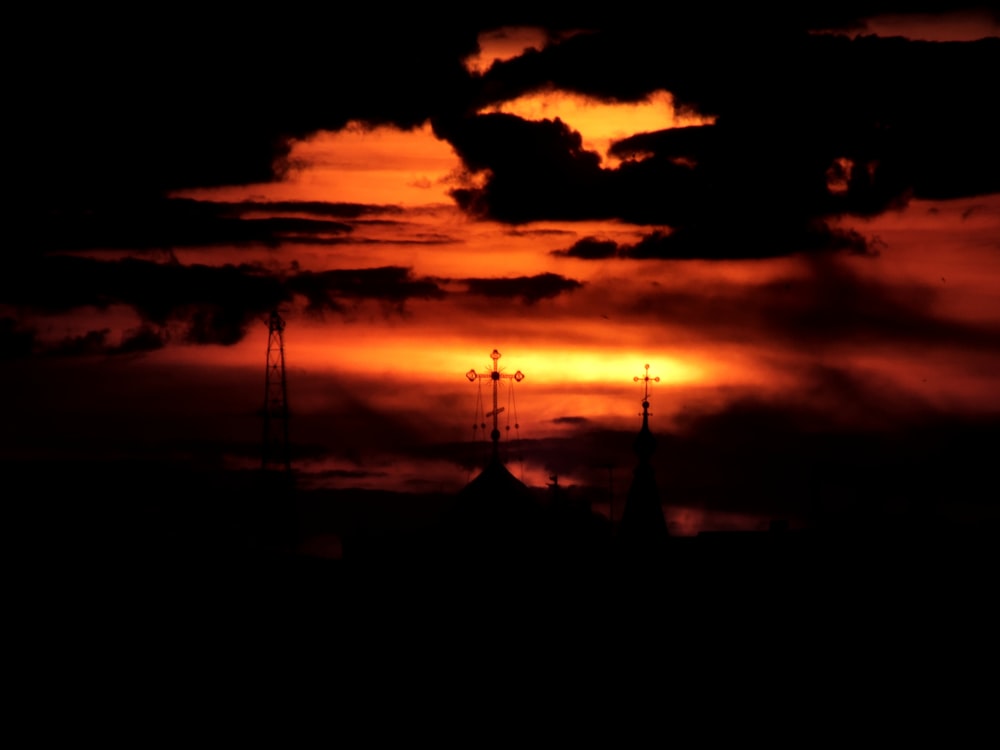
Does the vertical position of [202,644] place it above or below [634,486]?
below

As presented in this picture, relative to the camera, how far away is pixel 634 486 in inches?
4336

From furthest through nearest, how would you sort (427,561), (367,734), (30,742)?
1. (427,561)
2. (367,734)
3. (30,742)

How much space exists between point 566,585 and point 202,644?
56.8 feet

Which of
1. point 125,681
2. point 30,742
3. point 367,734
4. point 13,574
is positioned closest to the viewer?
point 30,742

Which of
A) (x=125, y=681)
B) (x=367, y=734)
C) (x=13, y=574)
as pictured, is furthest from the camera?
(x=13, y=574)

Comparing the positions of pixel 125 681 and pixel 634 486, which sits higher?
pixel 634 486

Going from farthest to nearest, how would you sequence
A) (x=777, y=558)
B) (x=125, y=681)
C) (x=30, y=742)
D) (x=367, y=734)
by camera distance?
(x=777, y=558)
(x=125, y=681)
(x=367, y=734)
(x=30, y=742)

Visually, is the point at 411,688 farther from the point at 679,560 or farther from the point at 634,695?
the point at 679,560

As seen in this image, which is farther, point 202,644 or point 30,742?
point 202,644

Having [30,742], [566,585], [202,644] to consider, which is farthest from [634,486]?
[30,742]

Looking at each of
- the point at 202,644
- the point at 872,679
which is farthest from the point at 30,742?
the point at 872,679

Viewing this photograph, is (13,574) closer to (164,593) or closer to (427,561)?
(164,593)

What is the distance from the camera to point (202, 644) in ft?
366

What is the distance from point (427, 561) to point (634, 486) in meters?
10.2
